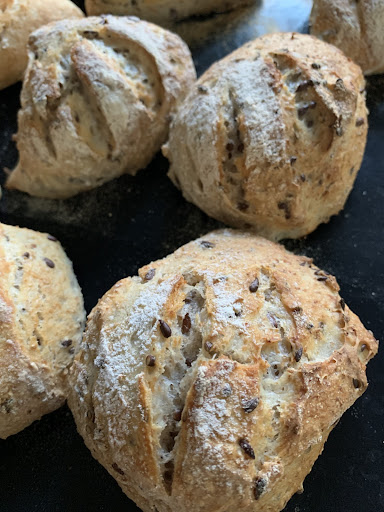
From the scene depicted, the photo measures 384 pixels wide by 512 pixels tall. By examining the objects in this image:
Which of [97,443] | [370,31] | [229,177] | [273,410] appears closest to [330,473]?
[273,410]

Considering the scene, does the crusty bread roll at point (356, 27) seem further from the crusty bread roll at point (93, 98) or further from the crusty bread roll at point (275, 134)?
the crusty bread roll at point (93, 98)

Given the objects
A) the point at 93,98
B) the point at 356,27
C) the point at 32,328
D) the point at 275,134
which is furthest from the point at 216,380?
the point at 356,27

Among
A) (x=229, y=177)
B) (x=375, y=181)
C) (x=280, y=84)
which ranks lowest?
(x=375, y=181)

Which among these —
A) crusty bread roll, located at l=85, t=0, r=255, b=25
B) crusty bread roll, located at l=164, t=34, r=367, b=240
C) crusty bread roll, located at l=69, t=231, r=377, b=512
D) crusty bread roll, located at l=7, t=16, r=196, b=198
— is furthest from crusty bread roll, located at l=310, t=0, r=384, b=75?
crusty bread roll, located at l=69, t=231, r=377, b=512

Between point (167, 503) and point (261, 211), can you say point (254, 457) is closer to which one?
point (167, 503)

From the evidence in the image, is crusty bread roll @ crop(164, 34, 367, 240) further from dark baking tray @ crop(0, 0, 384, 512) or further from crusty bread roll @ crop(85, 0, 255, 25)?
crusty bread roll @ crop(85, 0, 255, 25)

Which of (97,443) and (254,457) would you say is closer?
(254,457)
